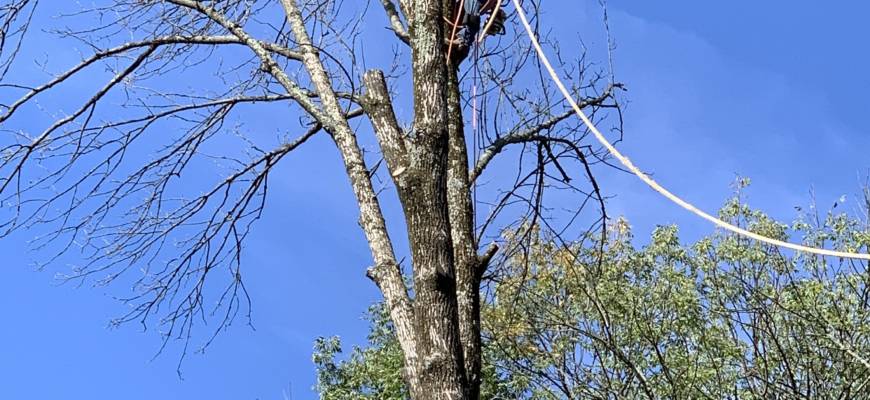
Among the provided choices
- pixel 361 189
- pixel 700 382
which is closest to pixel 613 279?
pixel 700 382

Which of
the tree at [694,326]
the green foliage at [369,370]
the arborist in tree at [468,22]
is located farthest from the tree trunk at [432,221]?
the green foliage at [369,370]

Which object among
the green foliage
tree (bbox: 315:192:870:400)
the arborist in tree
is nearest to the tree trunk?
the arborist in tree

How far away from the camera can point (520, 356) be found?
1132cm

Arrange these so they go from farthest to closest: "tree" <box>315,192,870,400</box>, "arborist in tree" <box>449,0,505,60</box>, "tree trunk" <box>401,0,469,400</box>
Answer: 1. "tree" <box>315,192,870,400</box>
2. "arborist in tree" <box>449,0,505,60</box>
3. "tree trunk" <box>401,0,469,400</box>

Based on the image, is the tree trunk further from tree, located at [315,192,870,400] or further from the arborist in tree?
tree, located at [315,192,870,400]

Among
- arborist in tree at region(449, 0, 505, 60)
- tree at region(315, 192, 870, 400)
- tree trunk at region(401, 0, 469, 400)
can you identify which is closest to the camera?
tree trunk at region(401, 0, 469, 400)

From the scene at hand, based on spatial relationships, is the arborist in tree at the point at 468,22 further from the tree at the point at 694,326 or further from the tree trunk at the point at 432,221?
the tree at the point at 694,326

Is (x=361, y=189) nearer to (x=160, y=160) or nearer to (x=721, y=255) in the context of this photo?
(x=160, y=160)

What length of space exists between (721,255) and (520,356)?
245 centimetres

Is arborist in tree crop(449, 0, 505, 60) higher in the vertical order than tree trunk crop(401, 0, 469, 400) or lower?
higher

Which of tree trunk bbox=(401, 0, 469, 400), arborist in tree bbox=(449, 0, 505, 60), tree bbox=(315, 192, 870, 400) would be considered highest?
tree bbox=(315, 192, 870, 400)

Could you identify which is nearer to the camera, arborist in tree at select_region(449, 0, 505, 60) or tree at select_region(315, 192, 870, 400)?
arborist in tree at select_region(449, 0, 505, 60)

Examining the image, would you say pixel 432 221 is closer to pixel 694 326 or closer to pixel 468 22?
pixel 468 22

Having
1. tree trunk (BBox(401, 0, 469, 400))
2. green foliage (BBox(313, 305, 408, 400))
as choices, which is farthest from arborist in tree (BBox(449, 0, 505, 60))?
green foliage (BBox(313, 305, 408, 400))
